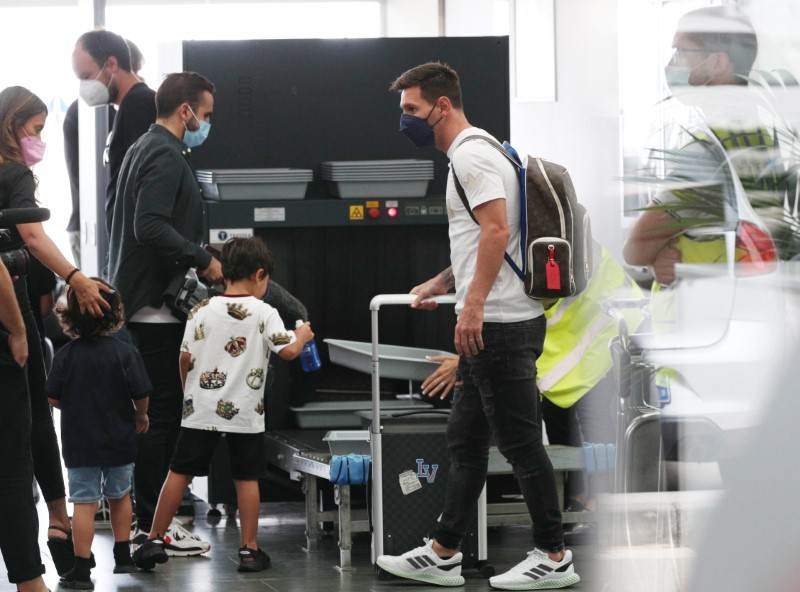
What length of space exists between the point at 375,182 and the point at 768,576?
466 centimetres

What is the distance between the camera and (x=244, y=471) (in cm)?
473

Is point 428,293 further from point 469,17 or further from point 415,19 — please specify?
point 415,19

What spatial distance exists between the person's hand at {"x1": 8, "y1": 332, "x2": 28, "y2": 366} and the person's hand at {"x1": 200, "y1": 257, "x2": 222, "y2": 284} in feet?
5.23

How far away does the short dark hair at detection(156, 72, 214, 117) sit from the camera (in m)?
5.14

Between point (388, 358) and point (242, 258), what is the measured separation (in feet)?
2.43

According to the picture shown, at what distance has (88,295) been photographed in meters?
4.32

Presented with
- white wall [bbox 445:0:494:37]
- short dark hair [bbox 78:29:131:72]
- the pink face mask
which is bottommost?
the pink face mask

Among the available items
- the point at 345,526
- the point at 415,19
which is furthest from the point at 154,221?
the point at 415,19

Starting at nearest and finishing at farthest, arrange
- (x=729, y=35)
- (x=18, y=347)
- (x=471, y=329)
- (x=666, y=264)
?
→ (x=729, y=35) < (x=666, y=264) < (x=18, y=347) < (x=471, y=329)

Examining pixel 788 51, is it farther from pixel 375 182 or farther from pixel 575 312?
pixel 375 182

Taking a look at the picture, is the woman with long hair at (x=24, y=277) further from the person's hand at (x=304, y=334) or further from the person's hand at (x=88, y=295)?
the person's hand at (x=304, y=334)

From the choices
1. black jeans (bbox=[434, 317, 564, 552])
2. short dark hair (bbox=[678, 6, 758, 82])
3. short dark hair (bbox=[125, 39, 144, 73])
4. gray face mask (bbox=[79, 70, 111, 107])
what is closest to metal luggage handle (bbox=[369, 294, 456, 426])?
black jeans (bbox=[434, 317, 564, 552])

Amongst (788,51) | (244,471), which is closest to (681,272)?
(788,51)

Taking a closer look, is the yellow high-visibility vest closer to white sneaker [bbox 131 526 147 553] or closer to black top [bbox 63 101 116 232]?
white sneaker [bbox 131 526 147 553]
